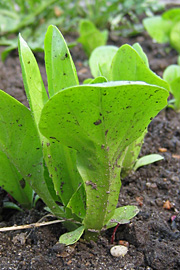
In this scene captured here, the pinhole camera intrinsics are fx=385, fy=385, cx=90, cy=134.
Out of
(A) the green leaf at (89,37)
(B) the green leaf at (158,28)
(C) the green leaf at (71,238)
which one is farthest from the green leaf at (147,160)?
(B) the green leaf at (158,28)

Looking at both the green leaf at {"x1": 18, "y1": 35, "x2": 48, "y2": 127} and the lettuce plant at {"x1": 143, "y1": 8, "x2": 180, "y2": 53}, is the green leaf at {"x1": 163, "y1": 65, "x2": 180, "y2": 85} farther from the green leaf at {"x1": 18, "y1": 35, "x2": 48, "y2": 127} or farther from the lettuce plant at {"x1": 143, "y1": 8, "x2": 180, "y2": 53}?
the green leaf at {"x1": 18, "y1": 35, "x2": 48, "y2": 127}

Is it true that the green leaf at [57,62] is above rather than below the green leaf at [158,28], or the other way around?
above

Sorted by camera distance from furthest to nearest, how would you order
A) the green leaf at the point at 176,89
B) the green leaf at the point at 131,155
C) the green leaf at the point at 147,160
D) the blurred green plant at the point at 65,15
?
1. the blurred green plant at the point at 65,15
2. the green leaf at the point at 176,89
3. the green leaf at the point at 147,160
4. the green leaf at the point at 131,155

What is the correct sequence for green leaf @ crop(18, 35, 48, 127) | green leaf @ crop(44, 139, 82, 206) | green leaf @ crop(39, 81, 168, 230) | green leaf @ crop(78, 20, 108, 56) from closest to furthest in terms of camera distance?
1. green leaf @ crop(39, 81, 168, 230)
2. green leaf @ crop(18, 35, 48, 127)
3. green leaf @ crop(44, 139, 82, 206)
4. green leaf @ crop(78, 20, 108, 56)

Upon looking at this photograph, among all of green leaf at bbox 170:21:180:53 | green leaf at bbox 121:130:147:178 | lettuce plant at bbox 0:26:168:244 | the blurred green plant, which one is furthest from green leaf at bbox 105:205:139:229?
the blurred green plant

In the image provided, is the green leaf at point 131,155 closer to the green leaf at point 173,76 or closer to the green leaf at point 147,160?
the green leaf at point 147,160

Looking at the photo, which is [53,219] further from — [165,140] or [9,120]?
[165,140]

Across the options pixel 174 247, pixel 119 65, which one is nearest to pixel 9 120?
pixel 119 65
